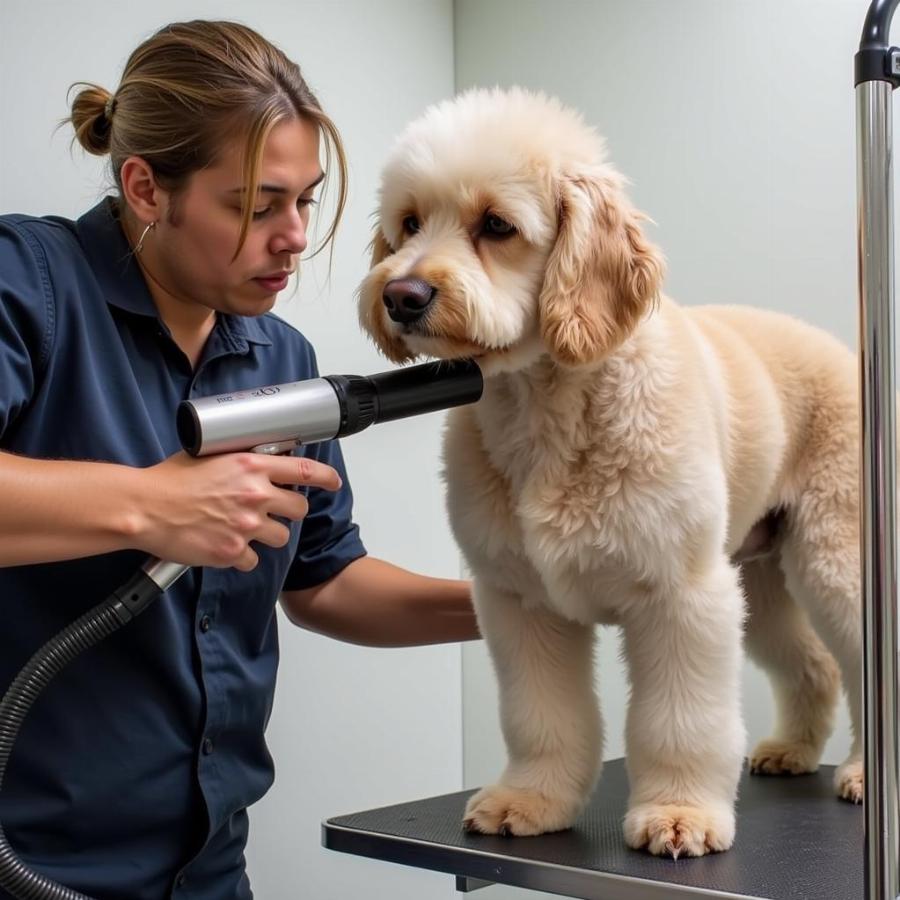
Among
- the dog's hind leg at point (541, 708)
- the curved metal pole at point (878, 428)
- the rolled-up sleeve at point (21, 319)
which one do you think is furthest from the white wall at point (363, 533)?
the curved metal pole at point (878, 428)

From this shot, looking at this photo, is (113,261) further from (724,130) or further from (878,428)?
(724,130)

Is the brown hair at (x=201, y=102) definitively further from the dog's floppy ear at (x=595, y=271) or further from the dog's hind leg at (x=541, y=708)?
the dog's hind leg at (x=541, y=708)

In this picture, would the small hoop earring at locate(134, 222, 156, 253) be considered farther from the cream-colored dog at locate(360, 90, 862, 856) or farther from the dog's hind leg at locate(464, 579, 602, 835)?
the dog's hind leg at locate(464, 579, 602, 835)

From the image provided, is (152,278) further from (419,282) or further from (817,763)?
(817,763)

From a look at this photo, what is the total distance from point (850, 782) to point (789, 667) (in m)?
0.30

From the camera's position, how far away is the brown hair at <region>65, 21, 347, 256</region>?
135cm

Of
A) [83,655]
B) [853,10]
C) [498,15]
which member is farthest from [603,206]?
[498,15]

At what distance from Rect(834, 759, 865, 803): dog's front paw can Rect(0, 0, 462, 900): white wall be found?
1208mm

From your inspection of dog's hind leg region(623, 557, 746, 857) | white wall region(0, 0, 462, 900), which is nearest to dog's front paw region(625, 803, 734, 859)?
dog's hind leg region(623, 557, 746, 857)

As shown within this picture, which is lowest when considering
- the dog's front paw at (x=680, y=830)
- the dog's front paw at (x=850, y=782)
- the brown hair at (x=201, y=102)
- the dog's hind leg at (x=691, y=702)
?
the dog's front paw at (x=850, y=782)

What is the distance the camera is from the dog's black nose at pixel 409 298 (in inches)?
47.9

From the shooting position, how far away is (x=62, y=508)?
1124 mm

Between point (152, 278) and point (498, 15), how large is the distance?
5.33ft

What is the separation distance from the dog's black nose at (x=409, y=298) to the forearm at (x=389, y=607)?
498 mm
